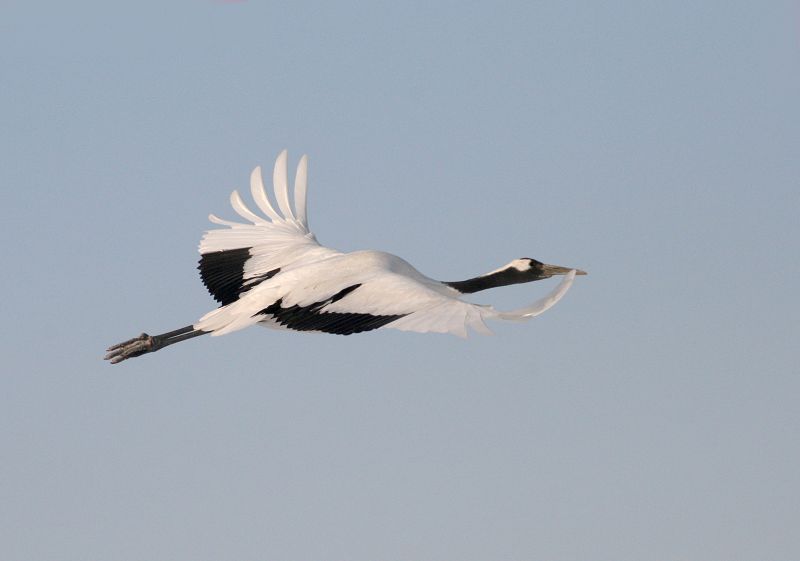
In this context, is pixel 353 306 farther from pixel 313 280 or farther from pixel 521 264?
pixel 521 264

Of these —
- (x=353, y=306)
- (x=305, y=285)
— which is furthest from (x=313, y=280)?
(x=353, y=306)

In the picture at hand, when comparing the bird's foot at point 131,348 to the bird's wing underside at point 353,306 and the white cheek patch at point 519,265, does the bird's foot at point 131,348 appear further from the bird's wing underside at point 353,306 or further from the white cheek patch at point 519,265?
the white cheek patch at point 519,265

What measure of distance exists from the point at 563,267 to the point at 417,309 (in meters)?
4.26

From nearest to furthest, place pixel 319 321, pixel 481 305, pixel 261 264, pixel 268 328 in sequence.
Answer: pixel 481 305
pixel 319 321
pixel 268 328
pixel 261 264

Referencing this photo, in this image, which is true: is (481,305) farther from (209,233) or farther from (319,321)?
(209,233)

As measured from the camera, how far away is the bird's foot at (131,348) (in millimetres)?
18156

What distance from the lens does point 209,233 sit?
19297 mm

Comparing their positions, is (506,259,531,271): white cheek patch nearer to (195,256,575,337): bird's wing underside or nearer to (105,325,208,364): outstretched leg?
(195,256,575,337): bird's wing underside

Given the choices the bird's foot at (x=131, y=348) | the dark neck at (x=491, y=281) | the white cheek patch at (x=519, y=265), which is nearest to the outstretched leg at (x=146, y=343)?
the bird's foot at (x=131, y=348)

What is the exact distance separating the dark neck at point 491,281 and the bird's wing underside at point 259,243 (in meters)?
1.79

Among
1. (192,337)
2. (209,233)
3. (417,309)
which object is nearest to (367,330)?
(417,309)

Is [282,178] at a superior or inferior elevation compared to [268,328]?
superior

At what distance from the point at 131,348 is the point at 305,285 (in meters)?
3.09

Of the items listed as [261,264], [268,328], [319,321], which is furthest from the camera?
[261,264]
